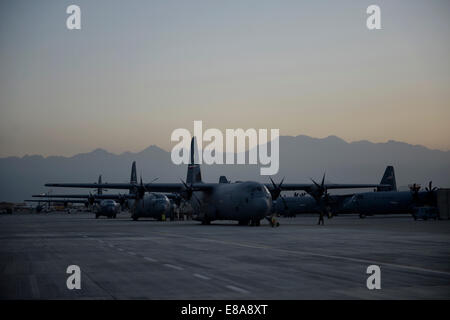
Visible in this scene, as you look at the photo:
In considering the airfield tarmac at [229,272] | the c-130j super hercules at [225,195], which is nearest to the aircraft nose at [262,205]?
the c-130j super hercules at [225,195]

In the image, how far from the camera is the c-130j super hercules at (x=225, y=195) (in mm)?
48562

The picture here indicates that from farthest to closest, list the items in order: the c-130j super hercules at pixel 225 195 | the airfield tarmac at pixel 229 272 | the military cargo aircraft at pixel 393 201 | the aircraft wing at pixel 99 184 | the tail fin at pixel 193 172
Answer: the military cargo aircraft at pixel 393 201 < the tail fin at pixel 193 172 < the aircraft wing at pixel 99 184 < the c-130j super hercules at pixel 225 195 < the airfield tarmac at pixel 229 272

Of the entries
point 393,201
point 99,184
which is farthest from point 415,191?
point 99,184

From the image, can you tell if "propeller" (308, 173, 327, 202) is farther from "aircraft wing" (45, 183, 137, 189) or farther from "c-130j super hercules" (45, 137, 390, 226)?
"aircraft wing" (45, 183, 137, 189)

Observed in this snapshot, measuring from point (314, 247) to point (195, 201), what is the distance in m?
35.3

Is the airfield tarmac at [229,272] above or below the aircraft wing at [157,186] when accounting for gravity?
below

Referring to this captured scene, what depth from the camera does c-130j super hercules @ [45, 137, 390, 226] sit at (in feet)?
159

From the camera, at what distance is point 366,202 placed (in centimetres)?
8250

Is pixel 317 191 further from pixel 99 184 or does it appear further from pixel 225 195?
pixel 99 184

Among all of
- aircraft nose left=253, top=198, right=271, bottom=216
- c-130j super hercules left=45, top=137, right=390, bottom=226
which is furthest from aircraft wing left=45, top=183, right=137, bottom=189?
aircraft nose left=253, top=198, right=271, bottom=216

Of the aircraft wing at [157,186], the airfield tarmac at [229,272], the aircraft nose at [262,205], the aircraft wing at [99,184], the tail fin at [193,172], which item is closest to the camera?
the airfield tarmac at [229,272]

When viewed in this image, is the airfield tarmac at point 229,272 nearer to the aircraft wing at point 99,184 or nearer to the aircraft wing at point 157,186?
the aircraft wing at point 157,186
